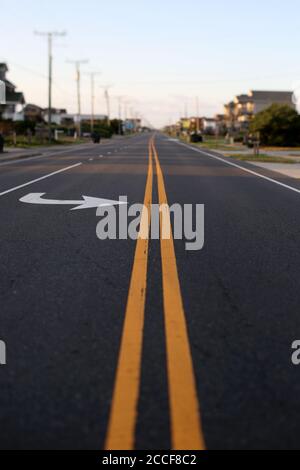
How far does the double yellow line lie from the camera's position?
9.32 feet

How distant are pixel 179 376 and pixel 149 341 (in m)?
0.61

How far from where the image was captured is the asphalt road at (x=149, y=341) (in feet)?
9.65

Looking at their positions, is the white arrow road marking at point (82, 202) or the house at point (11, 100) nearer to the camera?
the white arrow road marking at point (82, 202)

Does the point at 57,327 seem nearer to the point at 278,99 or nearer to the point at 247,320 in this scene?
the point at 247,320

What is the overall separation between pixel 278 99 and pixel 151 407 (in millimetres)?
150515

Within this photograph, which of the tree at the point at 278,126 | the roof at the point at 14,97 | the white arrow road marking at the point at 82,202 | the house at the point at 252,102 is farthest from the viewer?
the house at the point at 252,102

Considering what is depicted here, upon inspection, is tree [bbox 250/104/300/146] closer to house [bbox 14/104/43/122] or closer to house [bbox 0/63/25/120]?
house [bbox 0/63/25/120]

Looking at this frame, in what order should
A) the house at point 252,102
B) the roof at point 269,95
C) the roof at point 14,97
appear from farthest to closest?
1. the roof at point 269,95
2. the house at point 252,102
3. the roof at point 14,97

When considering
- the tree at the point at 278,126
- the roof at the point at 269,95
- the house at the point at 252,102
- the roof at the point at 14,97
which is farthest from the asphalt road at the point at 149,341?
the roof at the point at 269,95

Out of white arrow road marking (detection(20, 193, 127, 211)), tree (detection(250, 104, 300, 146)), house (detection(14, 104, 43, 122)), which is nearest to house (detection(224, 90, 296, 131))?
house (detection(14, 104, 43, 122))

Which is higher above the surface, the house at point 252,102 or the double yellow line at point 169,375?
the house at point 252,102

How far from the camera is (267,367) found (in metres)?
3.68

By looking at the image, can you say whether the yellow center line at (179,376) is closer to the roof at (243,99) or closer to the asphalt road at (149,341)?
the asphalt road at (149,341)

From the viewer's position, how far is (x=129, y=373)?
3541 millimetres
